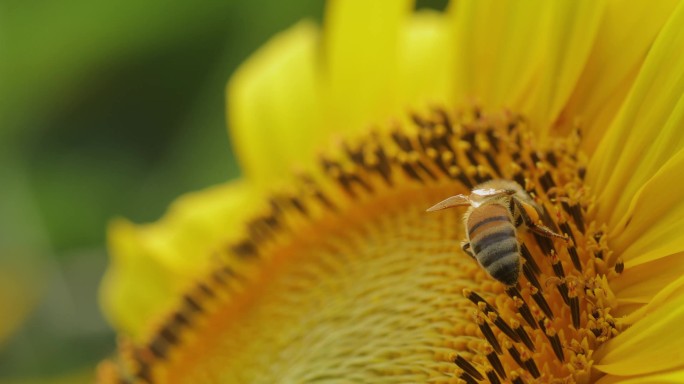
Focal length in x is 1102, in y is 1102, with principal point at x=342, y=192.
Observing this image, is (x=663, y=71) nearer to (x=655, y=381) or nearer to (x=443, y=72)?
(x=655, y=381)

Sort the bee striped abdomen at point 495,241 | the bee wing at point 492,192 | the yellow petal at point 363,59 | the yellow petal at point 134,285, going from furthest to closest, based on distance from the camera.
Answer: the yellow petal at point 134,285 < the yellow petal at point 363,59 < the bee wing at point 492,192 < the bee striped abdomen at point 495,241

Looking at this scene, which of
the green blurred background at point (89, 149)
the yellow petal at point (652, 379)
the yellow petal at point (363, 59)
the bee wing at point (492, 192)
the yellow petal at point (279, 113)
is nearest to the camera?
the yellow petal at point (652, 379)

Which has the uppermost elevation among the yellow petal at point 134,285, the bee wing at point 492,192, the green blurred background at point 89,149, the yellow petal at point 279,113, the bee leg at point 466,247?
the green blurred background at point 89,149

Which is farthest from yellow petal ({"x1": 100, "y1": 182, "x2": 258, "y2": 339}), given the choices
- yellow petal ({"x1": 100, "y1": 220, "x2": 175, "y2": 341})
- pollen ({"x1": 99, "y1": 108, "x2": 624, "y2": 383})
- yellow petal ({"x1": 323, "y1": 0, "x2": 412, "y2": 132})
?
yellow petal ({"x1": 323, "y1": 0, "x2": 412, "y2": 132})

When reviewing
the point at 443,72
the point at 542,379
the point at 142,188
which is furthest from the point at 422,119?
the point at 142,188

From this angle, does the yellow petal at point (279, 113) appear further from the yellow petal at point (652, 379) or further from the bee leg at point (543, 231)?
the yellow petal at point (652, 379)

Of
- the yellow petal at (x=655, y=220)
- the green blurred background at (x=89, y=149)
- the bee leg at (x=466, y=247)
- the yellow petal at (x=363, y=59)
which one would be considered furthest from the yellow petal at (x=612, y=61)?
the green blurred background at (x=89, y=149)

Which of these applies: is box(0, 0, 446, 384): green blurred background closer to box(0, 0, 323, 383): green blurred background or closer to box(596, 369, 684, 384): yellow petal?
box(0, 0, 323, 383): green blurred background

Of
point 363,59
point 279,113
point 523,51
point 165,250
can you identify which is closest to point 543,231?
point 523,51
